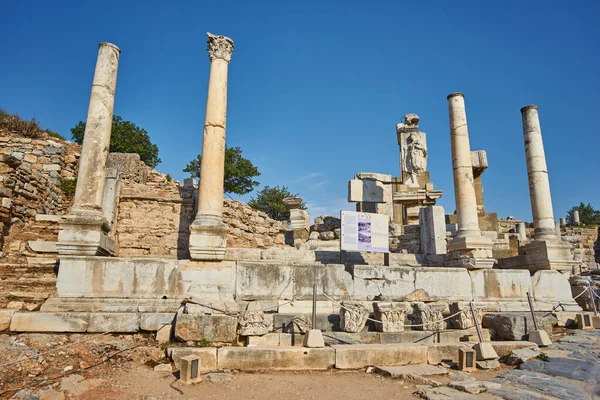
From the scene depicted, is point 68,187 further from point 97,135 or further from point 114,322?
point 114,322

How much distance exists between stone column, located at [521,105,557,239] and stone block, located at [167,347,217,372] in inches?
386

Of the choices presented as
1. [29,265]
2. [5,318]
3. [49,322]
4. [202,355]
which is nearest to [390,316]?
[202,355]

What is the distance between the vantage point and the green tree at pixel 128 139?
28.0 m

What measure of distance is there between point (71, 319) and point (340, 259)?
6.55 meters

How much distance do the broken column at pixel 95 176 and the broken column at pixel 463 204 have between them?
27.4 feet

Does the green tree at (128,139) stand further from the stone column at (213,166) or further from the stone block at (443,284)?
the stone block at (443,284)

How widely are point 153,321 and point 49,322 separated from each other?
1.56 meters

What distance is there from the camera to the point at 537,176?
38.3 ft

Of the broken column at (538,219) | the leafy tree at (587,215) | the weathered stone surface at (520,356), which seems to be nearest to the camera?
the weathered stone surface at (520,356)

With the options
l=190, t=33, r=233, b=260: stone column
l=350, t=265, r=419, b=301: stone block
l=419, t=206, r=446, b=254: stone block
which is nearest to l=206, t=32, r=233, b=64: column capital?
l=190, t=33, r=233, b=260: stone column

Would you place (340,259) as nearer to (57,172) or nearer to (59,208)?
(59,208)

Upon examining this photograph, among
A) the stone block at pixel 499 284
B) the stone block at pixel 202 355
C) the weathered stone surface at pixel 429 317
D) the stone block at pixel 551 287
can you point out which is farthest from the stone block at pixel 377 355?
the stone block at pixel 551 287

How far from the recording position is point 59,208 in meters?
14.0

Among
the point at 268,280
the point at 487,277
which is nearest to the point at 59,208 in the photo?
the point at 268,280
